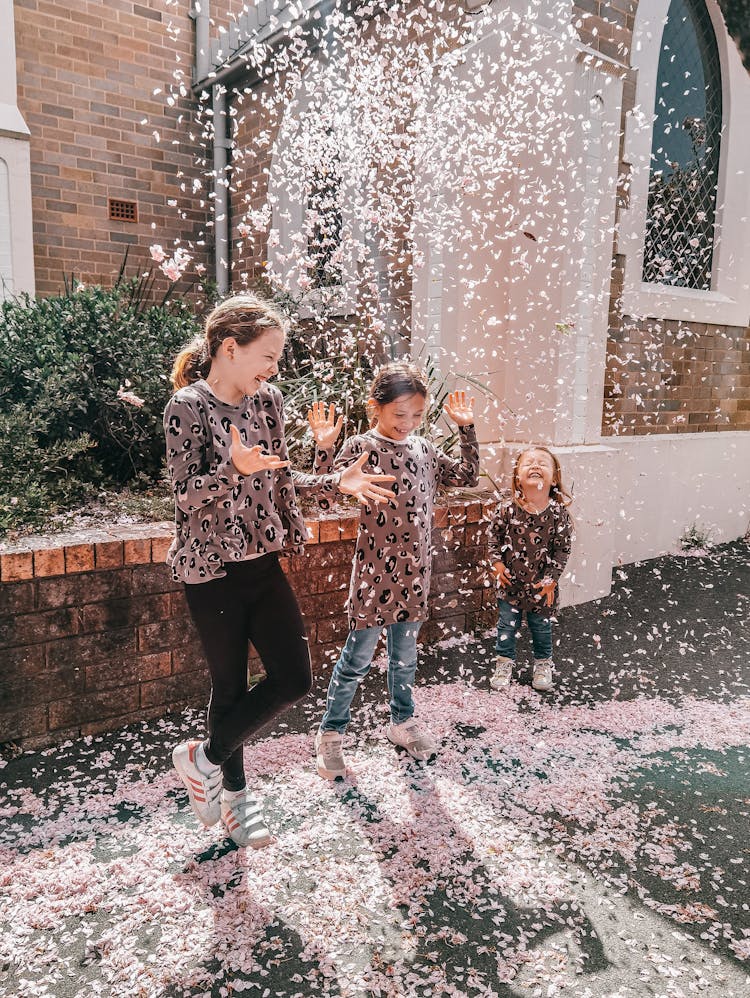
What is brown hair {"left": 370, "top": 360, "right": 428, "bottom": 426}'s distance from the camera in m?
2.82

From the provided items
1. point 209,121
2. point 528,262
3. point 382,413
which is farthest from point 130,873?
point 209,121

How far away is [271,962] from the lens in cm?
193

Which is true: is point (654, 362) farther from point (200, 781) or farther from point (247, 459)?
point (200, 781)

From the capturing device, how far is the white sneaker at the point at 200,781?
2.45 m

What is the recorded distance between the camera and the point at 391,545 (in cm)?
290

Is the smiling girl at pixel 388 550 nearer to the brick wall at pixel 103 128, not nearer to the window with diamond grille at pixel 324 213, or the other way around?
the window with diamond grille at pixel 324 213

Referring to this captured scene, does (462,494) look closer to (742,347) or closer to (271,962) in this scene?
(271,962)

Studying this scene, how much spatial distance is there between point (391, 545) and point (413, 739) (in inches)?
34.9

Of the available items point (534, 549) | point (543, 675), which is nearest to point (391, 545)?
point (534, 549)

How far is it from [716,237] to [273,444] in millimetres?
6492

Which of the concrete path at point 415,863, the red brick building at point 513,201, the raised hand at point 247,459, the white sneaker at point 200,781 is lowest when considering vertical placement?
the concrete path at point 415,863

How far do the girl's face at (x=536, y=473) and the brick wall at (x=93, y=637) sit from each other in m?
1.18

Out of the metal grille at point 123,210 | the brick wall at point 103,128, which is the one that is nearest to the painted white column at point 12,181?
the brick wall at point 103,128

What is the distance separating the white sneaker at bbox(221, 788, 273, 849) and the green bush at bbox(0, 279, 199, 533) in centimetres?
185
